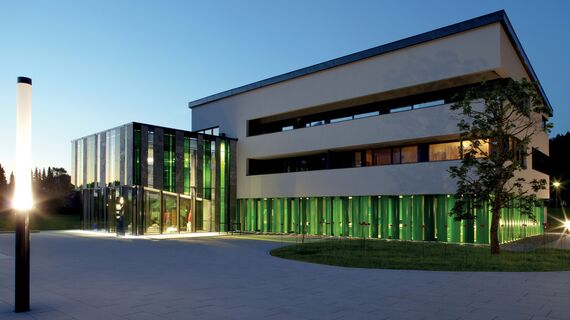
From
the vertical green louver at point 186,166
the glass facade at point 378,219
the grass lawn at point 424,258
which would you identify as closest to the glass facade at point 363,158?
the glass facade at point 378,219

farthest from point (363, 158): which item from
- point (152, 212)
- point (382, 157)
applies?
point (152, 212)

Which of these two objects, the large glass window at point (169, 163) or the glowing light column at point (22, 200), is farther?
the large glass window at point (169, 163)

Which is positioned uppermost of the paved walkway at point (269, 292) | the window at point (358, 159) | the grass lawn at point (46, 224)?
the window at point (358, 159)

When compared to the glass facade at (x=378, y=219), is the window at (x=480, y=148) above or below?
above

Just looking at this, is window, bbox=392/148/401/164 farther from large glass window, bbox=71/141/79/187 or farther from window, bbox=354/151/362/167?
large glass window, bbox=71/141/79/187

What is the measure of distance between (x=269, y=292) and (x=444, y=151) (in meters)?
21.6

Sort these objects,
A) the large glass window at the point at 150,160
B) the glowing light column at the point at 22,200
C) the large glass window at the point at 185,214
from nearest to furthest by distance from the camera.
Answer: the glowing light column at the point at 22,200, the large glass window at the point at 150,160, the large glass window at the point at 185,214

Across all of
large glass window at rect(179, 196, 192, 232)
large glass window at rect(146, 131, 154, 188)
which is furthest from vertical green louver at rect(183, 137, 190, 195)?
large glass window at rect(146, 131, 154, 188)

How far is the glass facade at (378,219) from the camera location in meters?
28.2

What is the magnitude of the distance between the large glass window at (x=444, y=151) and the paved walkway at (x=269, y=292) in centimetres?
1515

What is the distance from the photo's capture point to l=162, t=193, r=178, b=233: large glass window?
34.6 m

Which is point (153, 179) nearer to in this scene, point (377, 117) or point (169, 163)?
point (169, 163)

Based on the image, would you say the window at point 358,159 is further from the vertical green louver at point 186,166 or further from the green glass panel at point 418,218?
the vertical green louver at point 186,166

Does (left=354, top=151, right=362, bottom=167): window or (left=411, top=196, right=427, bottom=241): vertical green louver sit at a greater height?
(left=354, top=151, right=362, bottom=167): window
